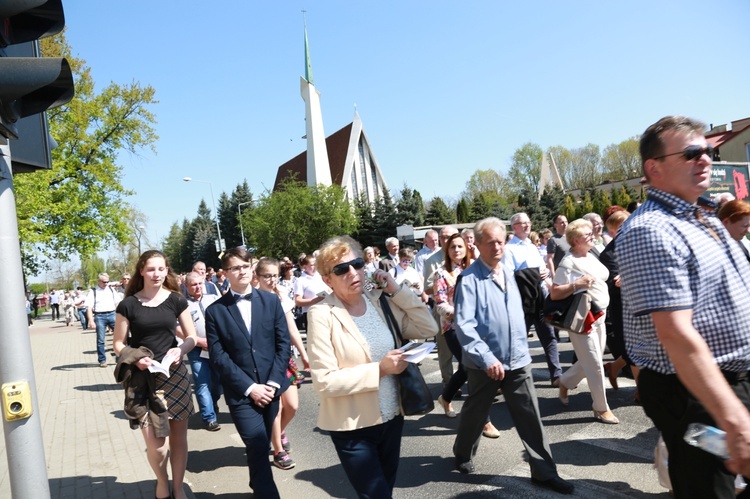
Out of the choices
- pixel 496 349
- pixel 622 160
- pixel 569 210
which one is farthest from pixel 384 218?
pixel 622 160

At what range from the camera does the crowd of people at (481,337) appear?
Answer: 2.14 metres

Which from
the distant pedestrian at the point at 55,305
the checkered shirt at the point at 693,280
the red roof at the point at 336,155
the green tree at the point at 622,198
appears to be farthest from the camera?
the red roof at the point at 336,155

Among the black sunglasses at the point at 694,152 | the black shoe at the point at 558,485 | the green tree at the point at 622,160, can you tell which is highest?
the green tree at the point at 622,160

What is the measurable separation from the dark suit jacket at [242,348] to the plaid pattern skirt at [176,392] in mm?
468

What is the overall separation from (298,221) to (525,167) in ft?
175

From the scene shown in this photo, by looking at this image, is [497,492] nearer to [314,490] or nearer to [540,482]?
[540,482]

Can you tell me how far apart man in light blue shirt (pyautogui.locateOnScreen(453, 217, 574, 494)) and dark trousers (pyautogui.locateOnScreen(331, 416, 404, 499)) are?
1.27 metres

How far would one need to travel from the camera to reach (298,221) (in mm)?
48938

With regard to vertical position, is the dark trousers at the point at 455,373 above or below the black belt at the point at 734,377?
below

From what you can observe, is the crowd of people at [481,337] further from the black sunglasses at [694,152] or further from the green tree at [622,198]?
the green tree at [622,198]

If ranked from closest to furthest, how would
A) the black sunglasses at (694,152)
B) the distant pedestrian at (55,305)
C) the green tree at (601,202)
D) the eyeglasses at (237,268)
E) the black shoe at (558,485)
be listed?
1. the black sunglasses at (694,152)
2. the black shoe at (558,485)
3. the eyeglasses at (237,268)
4. the distant pedestrian at (55,305)
5. the green tree at (601,202)

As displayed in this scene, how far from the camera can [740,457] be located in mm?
1905

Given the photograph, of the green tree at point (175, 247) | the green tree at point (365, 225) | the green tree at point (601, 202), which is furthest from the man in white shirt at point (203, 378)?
the green tree at point (175, 247)

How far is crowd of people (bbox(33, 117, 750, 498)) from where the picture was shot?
2.14m
